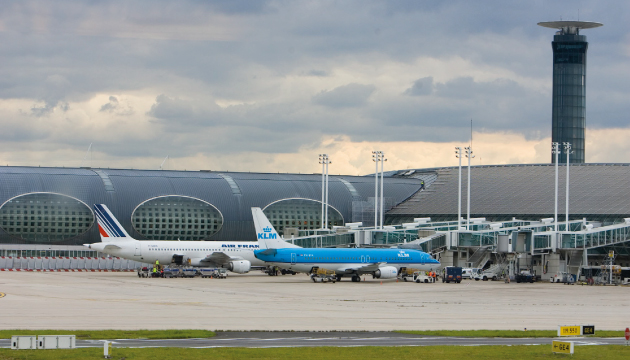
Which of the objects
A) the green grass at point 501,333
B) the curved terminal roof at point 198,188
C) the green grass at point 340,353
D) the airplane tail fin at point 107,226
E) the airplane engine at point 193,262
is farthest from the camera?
the curved terminal roof at point 198,188

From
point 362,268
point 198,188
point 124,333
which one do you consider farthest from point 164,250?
point 124,333

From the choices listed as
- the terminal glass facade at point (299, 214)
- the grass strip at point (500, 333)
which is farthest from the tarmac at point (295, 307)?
the terminal glass facade at point (299, 214)

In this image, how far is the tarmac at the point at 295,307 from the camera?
38.3 m

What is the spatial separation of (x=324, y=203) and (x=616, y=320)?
89.7 metres

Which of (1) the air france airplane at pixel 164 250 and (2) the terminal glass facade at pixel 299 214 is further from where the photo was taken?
(2) the terminal glass facade at pixel 299 214

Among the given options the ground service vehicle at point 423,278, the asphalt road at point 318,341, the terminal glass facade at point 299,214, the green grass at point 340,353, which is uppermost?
the terminal glass facade at point 299,214

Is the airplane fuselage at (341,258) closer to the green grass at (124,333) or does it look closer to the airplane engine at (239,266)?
the airplane engine at (239,266)

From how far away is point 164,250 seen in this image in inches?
3588

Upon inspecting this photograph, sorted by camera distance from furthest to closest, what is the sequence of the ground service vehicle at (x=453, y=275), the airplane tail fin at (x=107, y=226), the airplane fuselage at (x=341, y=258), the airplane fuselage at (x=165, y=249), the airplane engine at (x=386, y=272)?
1. the airplane tail fin at (x=107, y=226)
2. the airplane fuselage at (x=165, y=249)
3. the airplane engine at (x=386, y=272)
4. the ground service vehicle at (x=453, y=275)
5. the airplane fuselage at (x=341, y=258)

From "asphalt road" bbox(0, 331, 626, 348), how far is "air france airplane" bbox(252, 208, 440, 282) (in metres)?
44.8

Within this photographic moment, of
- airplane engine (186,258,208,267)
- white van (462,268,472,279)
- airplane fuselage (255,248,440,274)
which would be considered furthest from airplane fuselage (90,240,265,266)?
white van (462,268,472,279)

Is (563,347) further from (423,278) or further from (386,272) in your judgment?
(423,278)

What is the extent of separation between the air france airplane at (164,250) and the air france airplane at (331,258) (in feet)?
33.5

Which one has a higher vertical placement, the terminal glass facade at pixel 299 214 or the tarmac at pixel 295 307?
the terminal glass facade at pixel 299 214
